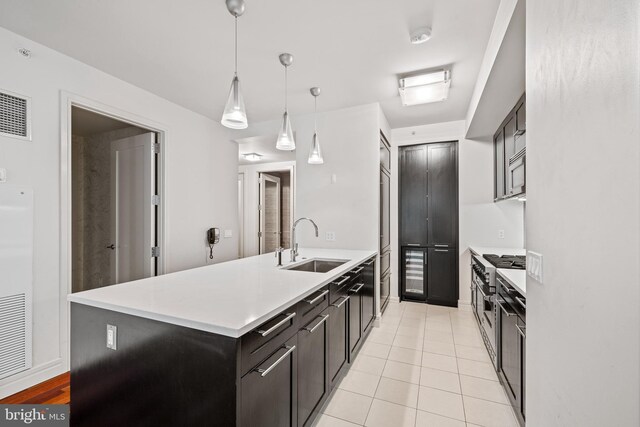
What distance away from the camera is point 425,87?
9.37 feet

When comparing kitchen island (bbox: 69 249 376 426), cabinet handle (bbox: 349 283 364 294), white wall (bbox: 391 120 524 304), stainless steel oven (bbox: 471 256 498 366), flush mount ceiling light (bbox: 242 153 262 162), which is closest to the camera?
kitchen island (bbox: 69 249 376 426)

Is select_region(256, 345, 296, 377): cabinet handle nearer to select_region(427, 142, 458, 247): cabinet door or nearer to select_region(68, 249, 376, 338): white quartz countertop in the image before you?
select_region(68, 249, 376, 338): white quartz countertop

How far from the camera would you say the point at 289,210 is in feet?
23.5

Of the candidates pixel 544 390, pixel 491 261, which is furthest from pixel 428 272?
pixel 544 390

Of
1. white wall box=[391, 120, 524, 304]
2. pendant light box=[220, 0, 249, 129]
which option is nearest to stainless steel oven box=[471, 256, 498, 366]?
white wall box=[391, 120, 524, 304]

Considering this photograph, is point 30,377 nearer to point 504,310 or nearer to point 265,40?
point 265,40

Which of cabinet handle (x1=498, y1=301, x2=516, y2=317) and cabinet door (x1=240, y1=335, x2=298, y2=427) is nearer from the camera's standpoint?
cabinet door (x1=240, y1=335, x2=298, y2=427)

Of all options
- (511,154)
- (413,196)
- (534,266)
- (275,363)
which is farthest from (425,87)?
(275,363)

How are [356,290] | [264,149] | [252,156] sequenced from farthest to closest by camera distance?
[252,156] → [264,149] → [356,290]

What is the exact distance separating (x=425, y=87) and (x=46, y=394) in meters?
4.19

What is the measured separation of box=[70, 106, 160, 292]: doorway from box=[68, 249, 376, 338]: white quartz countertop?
1.76 meters

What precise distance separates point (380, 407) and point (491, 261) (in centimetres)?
159

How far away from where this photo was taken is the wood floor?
202cm

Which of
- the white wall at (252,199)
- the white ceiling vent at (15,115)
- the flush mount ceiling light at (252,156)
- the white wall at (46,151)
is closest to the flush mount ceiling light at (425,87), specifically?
the white wall at (46,151)
